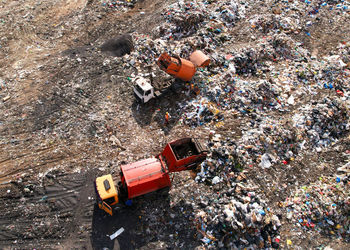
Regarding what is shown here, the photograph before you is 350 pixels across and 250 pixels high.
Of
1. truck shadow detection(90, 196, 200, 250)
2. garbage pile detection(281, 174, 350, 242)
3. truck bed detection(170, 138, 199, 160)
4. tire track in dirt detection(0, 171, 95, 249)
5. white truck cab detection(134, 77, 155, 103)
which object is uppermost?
white truck cab detection(134, 77, 155, 103)

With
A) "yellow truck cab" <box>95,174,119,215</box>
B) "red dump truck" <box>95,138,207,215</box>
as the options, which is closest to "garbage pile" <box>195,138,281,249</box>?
"red dump truck" <box>95,138,207,215</box>

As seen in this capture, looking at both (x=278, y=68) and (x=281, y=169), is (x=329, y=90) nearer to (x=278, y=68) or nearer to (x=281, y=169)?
(x=278, y=68)

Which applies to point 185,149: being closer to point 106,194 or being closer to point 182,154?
point 182,154

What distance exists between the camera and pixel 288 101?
998cm

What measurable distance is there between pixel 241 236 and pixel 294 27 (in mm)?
11280

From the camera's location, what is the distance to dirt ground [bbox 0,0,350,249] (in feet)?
22.8

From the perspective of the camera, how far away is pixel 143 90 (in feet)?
31.0

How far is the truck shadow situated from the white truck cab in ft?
13.2

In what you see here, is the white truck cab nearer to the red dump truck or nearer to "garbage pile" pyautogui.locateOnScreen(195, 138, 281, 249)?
the red dump truck

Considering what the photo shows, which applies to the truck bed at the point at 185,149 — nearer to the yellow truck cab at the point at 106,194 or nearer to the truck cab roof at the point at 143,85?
the yellow truck cab at the point at 106,194

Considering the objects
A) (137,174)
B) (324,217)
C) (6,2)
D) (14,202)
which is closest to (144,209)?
(137,174)

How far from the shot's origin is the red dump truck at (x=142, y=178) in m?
6.79

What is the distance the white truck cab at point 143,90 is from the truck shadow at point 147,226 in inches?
159

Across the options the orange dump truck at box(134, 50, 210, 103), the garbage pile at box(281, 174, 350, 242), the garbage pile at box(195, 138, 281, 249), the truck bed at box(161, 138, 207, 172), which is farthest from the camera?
the orange dump truck at box(134, 50, 210, 103)
